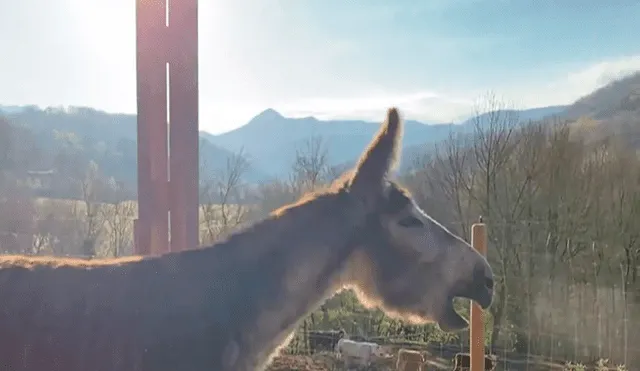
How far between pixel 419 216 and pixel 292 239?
41cm

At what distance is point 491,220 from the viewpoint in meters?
4.67

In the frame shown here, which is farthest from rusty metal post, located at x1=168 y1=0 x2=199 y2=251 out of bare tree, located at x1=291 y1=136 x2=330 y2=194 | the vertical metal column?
bare tree, located at x1=291 y1=136 x2=330 y2=194

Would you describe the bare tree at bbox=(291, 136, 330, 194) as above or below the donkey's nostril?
above

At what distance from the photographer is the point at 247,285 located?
1687 millimetres

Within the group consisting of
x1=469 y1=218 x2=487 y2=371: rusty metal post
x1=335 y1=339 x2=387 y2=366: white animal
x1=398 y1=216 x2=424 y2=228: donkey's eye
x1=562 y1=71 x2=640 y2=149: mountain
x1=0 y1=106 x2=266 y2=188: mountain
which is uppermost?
x1=562 y1=71 x2=640 y2=149: mountain

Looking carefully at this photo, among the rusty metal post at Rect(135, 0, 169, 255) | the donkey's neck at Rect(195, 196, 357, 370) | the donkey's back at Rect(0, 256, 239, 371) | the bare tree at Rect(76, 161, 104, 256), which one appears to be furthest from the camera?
the bare tree at Rect(76, 161, 104, 256)

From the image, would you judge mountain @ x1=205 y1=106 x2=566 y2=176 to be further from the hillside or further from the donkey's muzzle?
the donkey's muzzle

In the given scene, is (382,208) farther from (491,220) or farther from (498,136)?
(498,136)

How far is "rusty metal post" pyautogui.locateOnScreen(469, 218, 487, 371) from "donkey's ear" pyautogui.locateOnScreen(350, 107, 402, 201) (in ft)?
3.35

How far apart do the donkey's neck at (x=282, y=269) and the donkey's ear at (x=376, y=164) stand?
0.10 meters

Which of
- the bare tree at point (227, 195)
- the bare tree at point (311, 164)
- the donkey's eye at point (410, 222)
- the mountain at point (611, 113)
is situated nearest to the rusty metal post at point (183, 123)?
the bare tree at point (227, 195)

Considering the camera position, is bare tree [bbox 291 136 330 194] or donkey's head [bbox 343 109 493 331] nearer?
donkey's head [bbox 343 109 493 331]

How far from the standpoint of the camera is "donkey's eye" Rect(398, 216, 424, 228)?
181 cm

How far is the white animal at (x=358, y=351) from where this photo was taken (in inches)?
174
